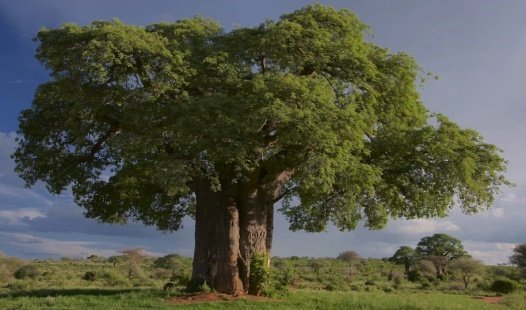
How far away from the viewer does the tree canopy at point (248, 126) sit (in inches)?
701

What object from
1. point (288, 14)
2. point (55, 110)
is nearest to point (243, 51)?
point (288, 14)

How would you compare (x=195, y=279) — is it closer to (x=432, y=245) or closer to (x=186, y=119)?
(x=186, y=119)

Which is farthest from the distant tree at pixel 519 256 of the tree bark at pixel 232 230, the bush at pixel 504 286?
the tree bark at pixel 232 230

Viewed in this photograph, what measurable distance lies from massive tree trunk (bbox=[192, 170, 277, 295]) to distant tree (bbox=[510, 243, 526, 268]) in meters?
41.7

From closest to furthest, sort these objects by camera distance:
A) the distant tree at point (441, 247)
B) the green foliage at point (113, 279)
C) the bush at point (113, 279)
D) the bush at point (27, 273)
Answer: the green foliage at point (113, 279) → the bush at point (113, 279) → the bush at point (27, 273) → the distant tree at point (441, 247)

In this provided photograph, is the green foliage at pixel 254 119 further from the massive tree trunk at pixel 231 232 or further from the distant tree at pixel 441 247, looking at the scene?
the distant tree at pixel 441 247

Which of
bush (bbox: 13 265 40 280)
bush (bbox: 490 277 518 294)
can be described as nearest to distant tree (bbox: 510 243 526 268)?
bush (bbox: 490 277 518 294)

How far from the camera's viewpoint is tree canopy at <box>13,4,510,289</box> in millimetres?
17797

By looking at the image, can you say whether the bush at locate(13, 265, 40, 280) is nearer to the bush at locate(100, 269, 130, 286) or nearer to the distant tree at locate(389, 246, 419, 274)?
the bush at locate(100, 269, 130, 286)

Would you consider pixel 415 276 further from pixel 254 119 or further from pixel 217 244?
pixel 254 119

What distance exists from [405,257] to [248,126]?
69726mm

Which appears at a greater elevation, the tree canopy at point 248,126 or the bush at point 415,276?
the tree canopy at point 248,126

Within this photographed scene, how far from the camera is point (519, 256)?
5425 centimetres

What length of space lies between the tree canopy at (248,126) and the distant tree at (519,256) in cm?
3727
